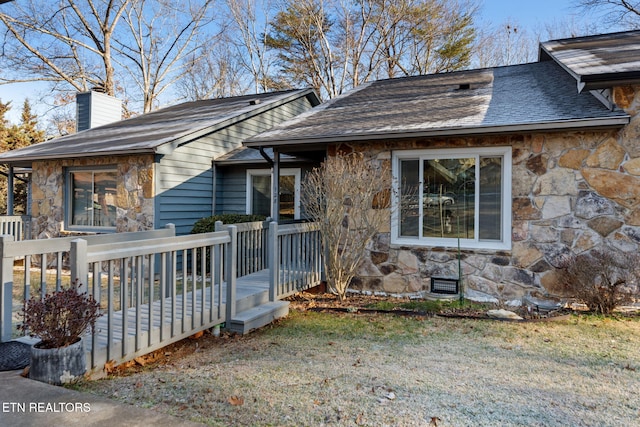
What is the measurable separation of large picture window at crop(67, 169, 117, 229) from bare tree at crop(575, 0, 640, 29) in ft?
56.4

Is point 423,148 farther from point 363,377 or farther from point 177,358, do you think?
point 177,358

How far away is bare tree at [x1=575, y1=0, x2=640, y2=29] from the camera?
1544 cm

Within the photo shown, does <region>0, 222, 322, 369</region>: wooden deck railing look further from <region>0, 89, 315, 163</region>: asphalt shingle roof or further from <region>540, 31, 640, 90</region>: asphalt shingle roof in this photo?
<region>540, 31, 640, 90</region>: asphalt shingle roof

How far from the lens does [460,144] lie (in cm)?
612

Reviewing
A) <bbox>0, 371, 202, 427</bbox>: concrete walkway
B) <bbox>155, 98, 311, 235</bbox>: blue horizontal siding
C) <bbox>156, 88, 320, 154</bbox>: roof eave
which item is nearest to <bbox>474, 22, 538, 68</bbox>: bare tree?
<bbox>156, 88, 320, 154</bbox>: roof eave

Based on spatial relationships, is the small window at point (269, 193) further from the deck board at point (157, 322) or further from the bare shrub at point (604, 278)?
the bare shrub at point (604, 278)

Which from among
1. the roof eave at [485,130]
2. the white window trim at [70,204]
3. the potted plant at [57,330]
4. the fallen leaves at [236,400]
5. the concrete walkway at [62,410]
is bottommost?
the fallen leaves at [236,400]

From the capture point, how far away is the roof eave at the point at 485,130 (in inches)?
205

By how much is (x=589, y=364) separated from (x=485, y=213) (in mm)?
2760

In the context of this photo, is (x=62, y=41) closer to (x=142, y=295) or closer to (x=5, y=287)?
(x=142, y=295)

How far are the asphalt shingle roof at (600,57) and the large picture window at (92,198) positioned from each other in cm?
855

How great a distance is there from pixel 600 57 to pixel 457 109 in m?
2.13

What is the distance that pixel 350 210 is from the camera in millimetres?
6586

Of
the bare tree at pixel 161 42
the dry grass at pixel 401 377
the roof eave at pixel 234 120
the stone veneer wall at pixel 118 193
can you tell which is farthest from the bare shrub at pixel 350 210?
the bare tree at pixel 161 42
